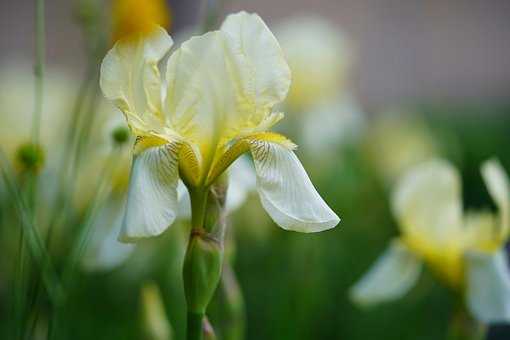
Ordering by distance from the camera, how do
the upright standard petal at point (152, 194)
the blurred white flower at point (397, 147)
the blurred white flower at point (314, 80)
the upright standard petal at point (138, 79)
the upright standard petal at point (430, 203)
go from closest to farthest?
1. the upright standard petal at point (152, 194)
2. the upright standard petal at point (138, 79)
3. the upright standard petal at point (430, 203)
4. the blurred white flower at point (314, 80)
5. the blurred white flower at point (397, 147)

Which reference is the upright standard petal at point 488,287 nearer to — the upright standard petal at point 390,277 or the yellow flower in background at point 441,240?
the yellow flower in background at point 441,240

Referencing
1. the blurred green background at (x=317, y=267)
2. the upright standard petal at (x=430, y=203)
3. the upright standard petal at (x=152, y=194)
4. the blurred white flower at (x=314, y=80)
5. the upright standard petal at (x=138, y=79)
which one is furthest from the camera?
the blurred white flower at (x=314, y=80)

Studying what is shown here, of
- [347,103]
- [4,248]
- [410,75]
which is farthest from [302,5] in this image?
[4,248]

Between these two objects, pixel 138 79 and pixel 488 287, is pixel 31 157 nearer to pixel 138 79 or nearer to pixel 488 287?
pixel 138 79

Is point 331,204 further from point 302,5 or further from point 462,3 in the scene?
point 462,3

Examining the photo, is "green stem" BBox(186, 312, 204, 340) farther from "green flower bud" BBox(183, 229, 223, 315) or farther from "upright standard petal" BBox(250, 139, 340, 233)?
"upright standard petal" BBox(250, 139, 340, 233)

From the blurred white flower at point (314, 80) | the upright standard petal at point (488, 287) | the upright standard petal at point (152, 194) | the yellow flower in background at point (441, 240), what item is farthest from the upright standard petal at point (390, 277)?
the blurred white flower at point (314, 80)
